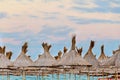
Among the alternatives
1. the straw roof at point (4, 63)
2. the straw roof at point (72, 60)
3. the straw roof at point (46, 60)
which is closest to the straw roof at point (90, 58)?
the straw roof at point (46, 60)

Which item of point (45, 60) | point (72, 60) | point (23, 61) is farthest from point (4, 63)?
point (72, 60)

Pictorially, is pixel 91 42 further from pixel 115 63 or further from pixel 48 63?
pixel 115 63

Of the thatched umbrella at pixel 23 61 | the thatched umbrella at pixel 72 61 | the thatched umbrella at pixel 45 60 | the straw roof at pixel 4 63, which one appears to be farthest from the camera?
the thatched umbrella at pixel 23 61

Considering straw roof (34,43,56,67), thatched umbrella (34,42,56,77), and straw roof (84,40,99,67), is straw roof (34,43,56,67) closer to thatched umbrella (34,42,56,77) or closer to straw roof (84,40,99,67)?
thatched umbrella (34,42,56,77)

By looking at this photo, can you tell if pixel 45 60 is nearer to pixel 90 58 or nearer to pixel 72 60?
pixel 90 58

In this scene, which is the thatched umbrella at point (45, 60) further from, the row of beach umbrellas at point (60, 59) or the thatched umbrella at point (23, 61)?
the thatched umbrella at point (23, 61)

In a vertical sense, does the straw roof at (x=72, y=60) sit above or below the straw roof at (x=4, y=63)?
below

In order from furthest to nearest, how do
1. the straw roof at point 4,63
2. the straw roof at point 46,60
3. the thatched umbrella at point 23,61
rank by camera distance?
1. the thatched umbrella at point 23,61
2. the straw roof at point 4,63
3. the straw roof at point 46,60

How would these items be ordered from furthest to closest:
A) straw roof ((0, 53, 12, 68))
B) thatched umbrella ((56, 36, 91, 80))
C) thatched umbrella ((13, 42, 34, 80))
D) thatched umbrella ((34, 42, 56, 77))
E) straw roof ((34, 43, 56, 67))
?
thatched umbrella ((13, 42, 34, 80)) → straw roof ((0, 53, 12, 68)) → straw roof ((34, 43, 56, 67)) → thatched umbrella ((34, 42, 56, 77)) → thatched umbrella ((56, 36, 91, 80))

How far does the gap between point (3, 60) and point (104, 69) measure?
7659 mm

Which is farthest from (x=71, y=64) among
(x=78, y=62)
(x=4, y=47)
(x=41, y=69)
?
(x=4, y=47)

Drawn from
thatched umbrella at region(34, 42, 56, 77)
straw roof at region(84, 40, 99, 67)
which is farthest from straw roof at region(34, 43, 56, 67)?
straw roof at region(84, 40, 99, 67)

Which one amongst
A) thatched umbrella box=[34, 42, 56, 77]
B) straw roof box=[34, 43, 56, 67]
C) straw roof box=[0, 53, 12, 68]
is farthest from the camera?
straw roof box=[0, 53, 12, 68]

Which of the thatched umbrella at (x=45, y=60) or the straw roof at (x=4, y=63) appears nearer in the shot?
the thatched umbrella at (x=45, y=60)
